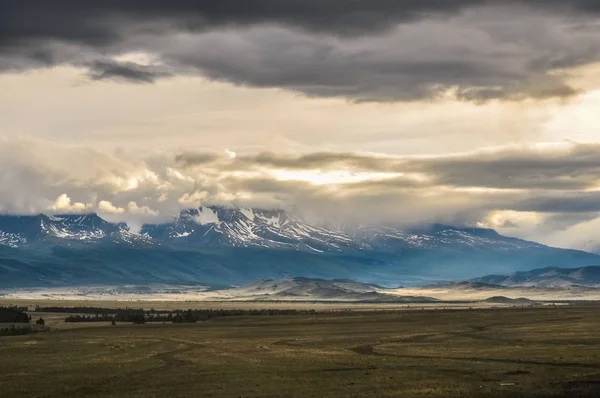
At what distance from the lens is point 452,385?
67.0 meters

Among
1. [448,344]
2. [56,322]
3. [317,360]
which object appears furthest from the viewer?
[56,322]

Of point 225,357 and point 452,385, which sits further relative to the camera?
point 225,357

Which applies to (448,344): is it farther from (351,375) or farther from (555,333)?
(351,375)

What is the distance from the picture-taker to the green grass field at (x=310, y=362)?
66625mm

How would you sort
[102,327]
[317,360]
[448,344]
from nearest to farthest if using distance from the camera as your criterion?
[317,360], [448,344], [102,327]

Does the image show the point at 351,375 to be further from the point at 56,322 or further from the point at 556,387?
the point at 56,322

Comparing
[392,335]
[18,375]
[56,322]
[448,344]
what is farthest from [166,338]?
[56,322]

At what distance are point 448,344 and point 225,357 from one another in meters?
26.8

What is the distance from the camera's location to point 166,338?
123000 millimetres

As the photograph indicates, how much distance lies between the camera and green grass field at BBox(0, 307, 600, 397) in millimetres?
66625

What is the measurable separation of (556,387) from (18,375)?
4089 centimetres

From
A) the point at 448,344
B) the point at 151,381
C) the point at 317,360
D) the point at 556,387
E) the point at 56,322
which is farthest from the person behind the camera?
the point at 56,322

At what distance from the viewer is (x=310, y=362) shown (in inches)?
3398

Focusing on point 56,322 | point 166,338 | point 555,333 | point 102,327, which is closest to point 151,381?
point 166,338
